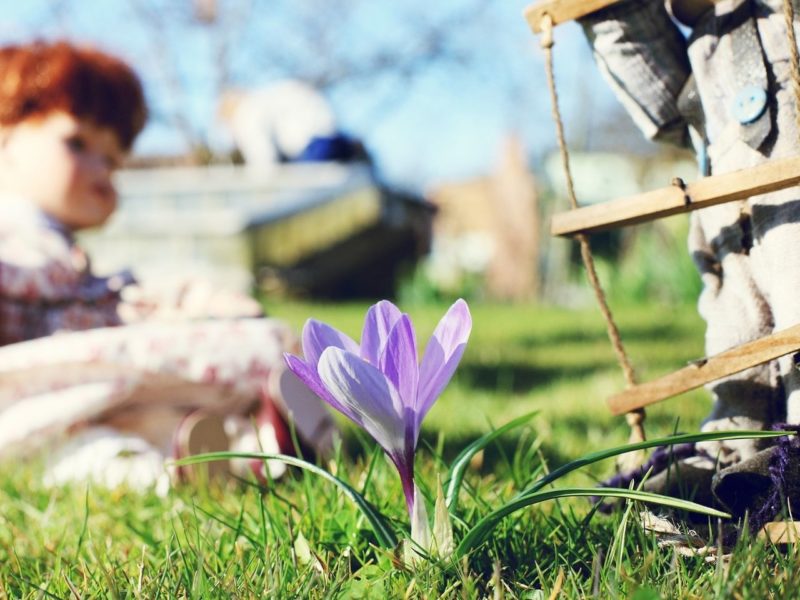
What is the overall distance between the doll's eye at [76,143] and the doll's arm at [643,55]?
171cm

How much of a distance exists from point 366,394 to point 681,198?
1.88 feet

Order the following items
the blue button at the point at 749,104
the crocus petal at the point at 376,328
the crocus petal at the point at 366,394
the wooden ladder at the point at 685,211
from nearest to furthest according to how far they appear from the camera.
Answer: the crocus petal at the point at 366,394, the crocus petal at the point at 376,328, the wooden ladder at the point at 685,211, the blue button at the point at 749,104

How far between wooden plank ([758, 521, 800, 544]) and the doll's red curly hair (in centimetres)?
223

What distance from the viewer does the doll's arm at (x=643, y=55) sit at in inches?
58.1

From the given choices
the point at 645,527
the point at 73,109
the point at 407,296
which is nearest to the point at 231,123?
the point at 407,296

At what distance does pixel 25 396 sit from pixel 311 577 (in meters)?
1.41

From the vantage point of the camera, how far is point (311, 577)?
1.10 m

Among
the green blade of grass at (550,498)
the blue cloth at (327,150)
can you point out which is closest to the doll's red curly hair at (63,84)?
the green blade of grass at (550,498)

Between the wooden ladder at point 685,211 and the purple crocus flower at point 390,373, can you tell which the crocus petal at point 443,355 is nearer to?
the purple crocus flower at point 390,373

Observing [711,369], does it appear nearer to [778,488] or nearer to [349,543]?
[778,488]

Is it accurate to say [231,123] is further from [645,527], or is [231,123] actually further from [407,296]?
[645,527]

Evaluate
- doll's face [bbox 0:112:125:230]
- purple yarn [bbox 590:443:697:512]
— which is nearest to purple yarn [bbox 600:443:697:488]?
purple yarn [bbox 590:443:697:512]

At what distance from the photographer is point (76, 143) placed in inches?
105

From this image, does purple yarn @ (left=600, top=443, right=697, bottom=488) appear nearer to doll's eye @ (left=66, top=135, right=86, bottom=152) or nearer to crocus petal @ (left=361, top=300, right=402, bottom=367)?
crocus petal @ (left=361, top=300, right=402, bottom=367)
